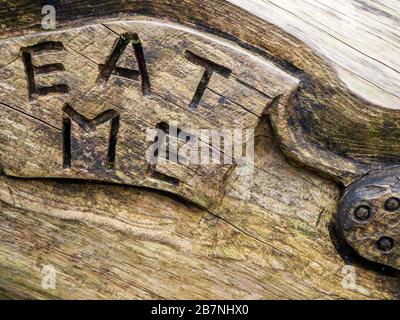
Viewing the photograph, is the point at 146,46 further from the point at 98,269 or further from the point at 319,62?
the point at 98,269

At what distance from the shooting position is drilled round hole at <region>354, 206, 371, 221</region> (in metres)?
1.76

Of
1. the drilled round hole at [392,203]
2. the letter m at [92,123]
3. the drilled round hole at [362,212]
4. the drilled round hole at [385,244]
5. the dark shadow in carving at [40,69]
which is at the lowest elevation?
the drilled round hole at [385,244]

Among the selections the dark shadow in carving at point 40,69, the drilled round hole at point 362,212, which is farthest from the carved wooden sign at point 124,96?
the drilled round hole at point 362,212

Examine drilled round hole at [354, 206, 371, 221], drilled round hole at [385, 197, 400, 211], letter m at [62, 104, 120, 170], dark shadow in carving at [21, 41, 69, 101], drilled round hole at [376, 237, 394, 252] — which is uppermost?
dark shadow in carving at [21, 41, 69, 101]

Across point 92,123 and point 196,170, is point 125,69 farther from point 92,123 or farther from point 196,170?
point 196,170

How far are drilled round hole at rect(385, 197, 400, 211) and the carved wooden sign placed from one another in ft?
1.24

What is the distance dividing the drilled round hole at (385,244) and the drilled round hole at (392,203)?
9cm

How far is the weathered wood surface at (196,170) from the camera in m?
1.74

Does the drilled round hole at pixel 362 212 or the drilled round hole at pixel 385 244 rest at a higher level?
the drilled round hole at pixel 362 212

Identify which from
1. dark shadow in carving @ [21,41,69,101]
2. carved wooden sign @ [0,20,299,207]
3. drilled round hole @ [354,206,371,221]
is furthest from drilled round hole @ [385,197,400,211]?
dark shadow in carving @ [21,41,69,101]

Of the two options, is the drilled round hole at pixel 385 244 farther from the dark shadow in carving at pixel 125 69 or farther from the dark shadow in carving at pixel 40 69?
the dark shadow in carving at pixel 40 69

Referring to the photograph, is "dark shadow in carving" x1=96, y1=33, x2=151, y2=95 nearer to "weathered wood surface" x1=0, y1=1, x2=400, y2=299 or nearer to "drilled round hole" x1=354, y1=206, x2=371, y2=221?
"weathered wood surface" x1=0, y1=1, x2=400, y2=299

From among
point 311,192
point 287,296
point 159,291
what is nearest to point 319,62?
Result: point 311,192

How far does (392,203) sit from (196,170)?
53 centimetres
